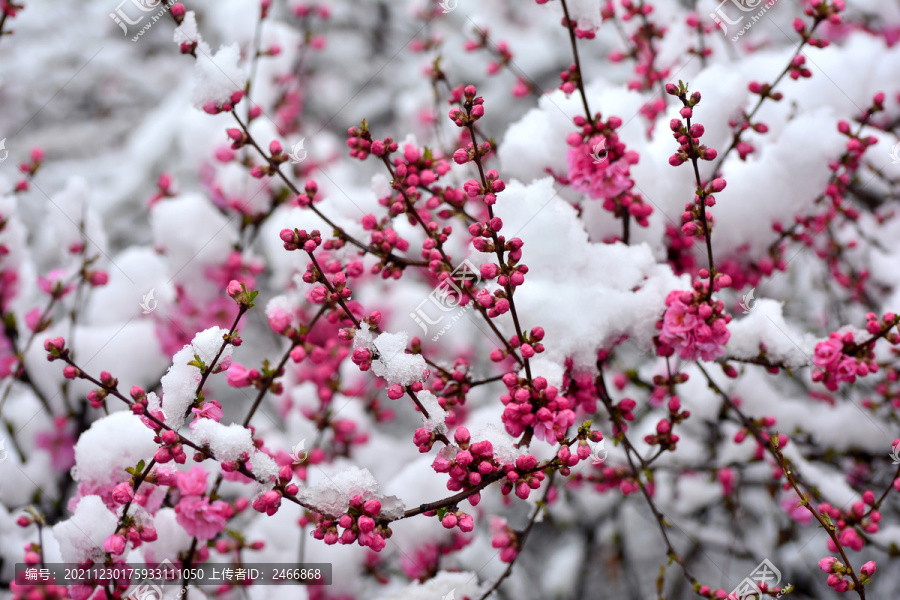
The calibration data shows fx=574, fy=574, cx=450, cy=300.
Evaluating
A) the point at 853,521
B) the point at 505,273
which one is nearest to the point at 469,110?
the point at 505,273

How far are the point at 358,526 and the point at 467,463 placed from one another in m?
0.24

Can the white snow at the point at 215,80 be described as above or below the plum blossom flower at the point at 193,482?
above

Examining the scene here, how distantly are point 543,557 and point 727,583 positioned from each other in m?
0.94

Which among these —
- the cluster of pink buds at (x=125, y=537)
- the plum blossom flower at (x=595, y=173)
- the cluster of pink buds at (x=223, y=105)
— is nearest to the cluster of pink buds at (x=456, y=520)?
the cluster of pink buds at (x=125, y=537)

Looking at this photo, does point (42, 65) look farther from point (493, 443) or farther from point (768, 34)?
point (768, 34)

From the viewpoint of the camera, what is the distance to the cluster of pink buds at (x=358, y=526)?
1.09 metres

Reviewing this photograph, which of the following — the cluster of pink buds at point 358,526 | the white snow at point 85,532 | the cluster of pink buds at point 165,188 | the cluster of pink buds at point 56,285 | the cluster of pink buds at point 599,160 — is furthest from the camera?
the cluster of pink buds at point 165,188

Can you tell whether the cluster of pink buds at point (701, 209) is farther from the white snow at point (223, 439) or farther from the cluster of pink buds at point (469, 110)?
the white snow at point (223, 439)

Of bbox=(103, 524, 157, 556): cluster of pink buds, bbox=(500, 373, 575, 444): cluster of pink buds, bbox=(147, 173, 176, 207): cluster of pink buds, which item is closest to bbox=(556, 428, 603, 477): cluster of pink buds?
bbox=(500, 373, 575, 444): cluster of pink buds

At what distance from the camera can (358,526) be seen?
1.10m

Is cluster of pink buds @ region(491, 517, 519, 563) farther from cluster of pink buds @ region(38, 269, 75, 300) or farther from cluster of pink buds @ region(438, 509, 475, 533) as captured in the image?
cluster of pink buds @ region(38, 269, 75, 300)

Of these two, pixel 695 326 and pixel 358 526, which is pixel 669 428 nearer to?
pixel 695 326

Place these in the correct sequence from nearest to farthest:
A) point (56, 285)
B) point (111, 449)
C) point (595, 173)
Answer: point (111, 449)
point (595, 173)
point (56, 285)

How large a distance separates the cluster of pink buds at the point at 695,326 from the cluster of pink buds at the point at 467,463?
0.49m
